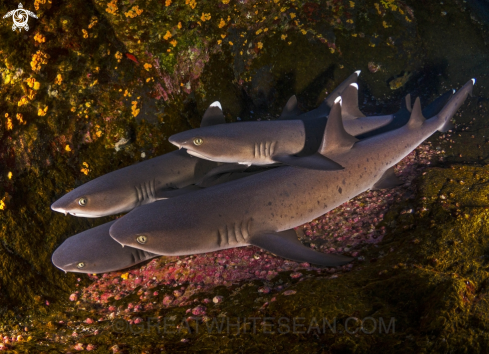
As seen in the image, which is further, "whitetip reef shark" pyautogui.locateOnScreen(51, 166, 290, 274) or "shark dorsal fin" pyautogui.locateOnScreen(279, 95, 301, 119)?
"shark dorsal fin" pyautogui.locateOnScreen(279, 95, 301, 119)

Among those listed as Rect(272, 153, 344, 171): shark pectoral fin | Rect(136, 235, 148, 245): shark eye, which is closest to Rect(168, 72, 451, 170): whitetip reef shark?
Rect(272, 153, 344, 171): shark pectoral fin

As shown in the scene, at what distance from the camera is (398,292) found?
1.95 meters

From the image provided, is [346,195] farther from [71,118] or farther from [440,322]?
[71,118]

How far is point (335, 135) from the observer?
11.3ft

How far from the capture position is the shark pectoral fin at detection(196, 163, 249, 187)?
146 inches

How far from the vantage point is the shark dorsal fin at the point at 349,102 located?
14.6 ft

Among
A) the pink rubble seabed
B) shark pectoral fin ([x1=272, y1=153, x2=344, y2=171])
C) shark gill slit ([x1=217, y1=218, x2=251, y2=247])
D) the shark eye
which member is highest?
shark pectoral fin ([x1=272, y1=153, x2=344, y2=171])

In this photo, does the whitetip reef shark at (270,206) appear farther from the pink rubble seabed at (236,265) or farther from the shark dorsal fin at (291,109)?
the shark dorsal fin at (291,109)

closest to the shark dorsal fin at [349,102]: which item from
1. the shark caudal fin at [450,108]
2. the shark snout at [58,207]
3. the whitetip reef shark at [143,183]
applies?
the whitetip reef shark at [143,183]

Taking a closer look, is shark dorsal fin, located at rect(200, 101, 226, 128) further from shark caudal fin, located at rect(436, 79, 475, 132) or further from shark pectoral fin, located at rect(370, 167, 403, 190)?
shark caudal fin, located at rect(436, 79, 475, 132)

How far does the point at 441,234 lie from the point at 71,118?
426 centimetres

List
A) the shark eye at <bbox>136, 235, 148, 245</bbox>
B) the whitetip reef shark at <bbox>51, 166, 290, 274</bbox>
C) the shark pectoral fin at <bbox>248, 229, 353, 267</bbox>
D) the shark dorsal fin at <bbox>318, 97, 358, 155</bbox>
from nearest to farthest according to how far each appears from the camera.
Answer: the shark pectoral fin at <bbox>248, 229, 353, 267</bbox> < the shark eye at <bbox>136, 235, 148, 245</bbox> < the whitetip reef shark at <bbox>51, 166, 290, 274</bbox> < the shark dorsal fin at <bbox>318, 97, 358, 155</bbox>

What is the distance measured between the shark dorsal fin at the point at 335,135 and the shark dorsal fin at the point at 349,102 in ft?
3.55

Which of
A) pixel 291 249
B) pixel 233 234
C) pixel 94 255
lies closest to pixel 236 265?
pixel 233 234
